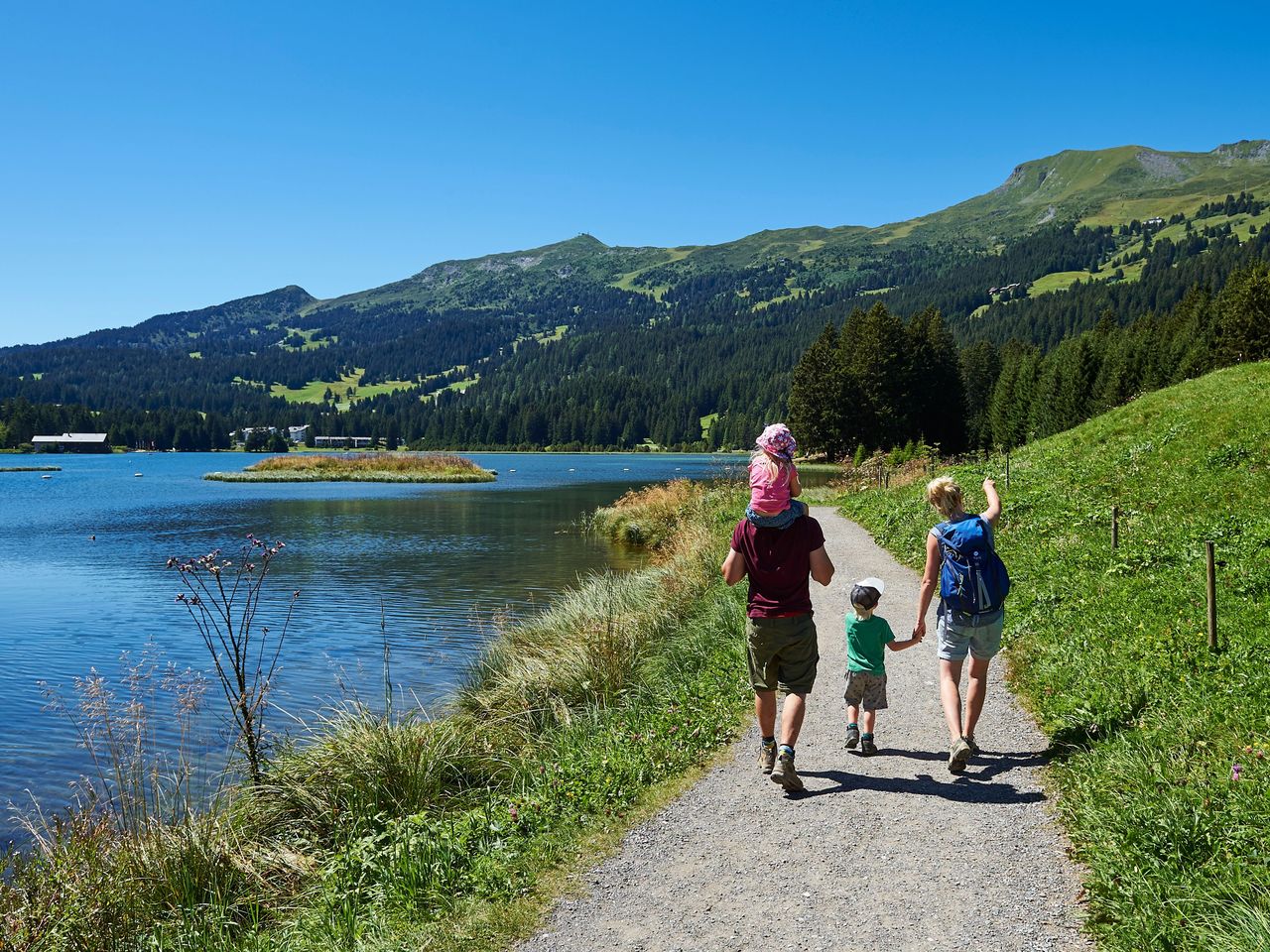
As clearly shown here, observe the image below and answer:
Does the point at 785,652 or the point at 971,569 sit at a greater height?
the point at 971,569

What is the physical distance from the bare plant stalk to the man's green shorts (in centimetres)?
383

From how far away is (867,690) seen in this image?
25.4ft

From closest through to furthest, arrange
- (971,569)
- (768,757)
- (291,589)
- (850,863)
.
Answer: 1. (850,863)
2. (971,569)
3. (768,757)
4. (291,589)

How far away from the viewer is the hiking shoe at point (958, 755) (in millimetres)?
6785

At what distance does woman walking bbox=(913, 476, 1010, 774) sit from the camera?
6.93 metres

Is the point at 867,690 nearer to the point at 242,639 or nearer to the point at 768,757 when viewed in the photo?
the point at 768,757

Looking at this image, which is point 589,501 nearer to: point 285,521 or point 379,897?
point 285,521

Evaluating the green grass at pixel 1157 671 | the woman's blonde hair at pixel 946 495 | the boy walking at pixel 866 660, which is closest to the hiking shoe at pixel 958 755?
the green grass at pixel 1157 671

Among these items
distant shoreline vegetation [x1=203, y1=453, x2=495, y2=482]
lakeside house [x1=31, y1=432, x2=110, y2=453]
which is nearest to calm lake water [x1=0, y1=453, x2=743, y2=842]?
distant shoreline vegetation [x1=203, y1=453, x2=495, y2=482]

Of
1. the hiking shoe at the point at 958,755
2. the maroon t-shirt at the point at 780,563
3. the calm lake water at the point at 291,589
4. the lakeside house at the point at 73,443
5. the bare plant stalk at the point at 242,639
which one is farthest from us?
the lakeside house at the point at 73,443

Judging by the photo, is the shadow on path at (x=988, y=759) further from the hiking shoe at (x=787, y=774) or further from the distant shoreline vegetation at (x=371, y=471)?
the distant shoreline vegetation at (x=371, y=471)

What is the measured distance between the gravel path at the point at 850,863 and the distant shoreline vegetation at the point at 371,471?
7797 cm

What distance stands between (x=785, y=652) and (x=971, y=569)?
174 cm

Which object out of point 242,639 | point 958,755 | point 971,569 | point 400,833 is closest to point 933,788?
point 958,755
